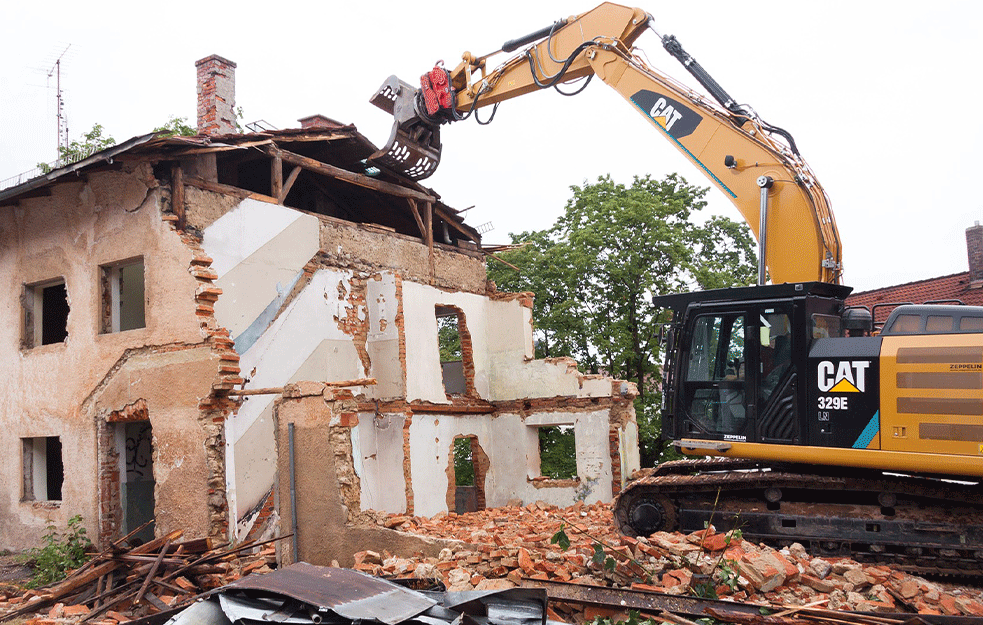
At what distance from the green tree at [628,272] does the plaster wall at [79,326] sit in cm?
1244

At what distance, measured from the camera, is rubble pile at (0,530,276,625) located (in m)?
8.07

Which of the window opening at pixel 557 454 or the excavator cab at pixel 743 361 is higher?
the excavator cab at pixel 743 361

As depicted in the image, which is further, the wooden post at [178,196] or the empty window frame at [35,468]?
the empty window frame at [35,468]

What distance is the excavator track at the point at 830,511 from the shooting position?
24.6ft

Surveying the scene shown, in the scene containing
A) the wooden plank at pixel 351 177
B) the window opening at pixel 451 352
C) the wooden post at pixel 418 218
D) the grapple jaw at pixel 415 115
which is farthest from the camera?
the window opening at pixel 451 352

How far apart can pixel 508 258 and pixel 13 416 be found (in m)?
15.0

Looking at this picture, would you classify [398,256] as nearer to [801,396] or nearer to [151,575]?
[151,575]

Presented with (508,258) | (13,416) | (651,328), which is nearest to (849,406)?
(13,416)

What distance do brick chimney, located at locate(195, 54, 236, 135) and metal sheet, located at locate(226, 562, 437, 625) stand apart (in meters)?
14.4

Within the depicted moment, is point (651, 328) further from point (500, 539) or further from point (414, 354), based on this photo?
point (500, 539)

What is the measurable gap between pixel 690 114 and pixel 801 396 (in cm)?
370

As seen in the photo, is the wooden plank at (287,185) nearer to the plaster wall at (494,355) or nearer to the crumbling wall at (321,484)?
the plaster wall at (494,355)

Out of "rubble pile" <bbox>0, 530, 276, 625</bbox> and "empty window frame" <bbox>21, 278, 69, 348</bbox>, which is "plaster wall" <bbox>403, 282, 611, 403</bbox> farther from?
"empty window frame" <bbox>21, 278, 69, 348</bbox>

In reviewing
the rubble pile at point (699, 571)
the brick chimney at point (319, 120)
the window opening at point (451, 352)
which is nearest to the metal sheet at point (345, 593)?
the rubble pile at point (699, 571)
